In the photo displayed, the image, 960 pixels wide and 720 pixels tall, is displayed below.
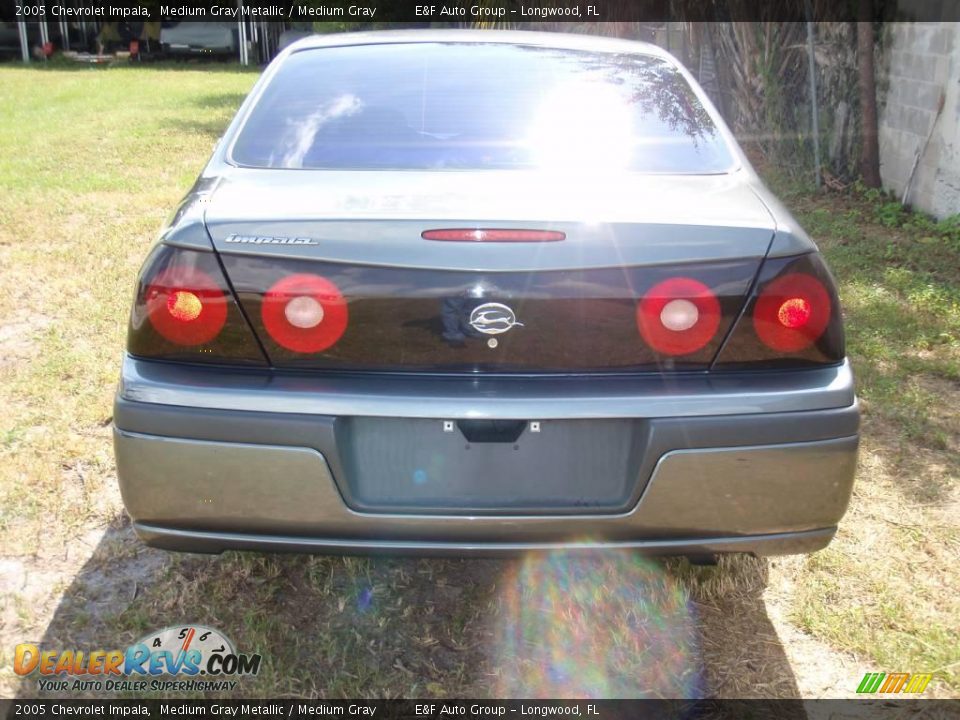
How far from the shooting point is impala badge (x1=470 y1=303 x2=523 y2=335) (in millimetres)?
1978

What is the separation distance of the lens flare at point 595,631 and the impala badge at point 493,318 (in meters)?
0.52

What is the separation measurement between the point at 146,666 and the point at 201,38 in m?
25.7

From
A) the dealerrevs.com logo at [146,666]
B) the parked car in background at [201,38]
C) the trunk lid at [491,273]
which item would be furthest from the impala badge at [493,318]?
the parked car in background at [201,38]

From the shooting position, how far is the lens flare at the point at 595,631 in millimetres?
2314

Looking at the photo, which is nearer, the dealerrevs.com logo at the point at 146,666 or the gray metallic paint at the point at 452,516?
the gray metallic paint at the point at 452,516

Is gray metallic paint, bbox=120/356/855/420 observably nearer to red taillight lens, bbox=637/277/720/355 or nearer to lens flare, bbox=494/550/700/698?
red taillight lens, bbox=637/277/720/355

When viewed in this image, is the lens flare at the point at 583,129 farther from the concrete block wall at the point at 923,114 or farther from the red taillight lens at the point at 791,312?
the concrete block wall at the point at 923,114

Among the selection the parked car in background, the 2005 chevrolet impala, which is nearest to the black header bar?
the 2005 chevrolet impala

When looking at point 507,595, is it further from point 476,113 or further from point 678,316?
point 476,113

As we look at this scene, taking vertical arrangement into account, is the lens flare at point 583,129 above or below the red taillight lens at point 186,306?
above

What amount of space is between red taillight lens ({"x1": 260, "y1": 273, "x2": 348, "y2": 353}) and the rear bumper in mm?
91

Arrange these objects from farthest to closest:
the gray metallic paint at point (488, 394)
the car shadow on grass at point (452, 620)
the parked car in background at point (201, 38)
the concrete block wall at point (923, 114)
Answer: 1. the parked car in background at point (201, 38)
2. the concrete block wall at point (923, 114)
3. the car shadow on grass at point (452, 620)
4. the gray metallic paint at point (488, 394)

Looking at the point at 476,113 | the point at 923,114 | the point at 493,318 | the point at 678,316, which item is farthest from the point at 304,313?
the point at 923,114

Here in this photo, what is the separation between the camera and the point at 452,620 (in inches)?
101
